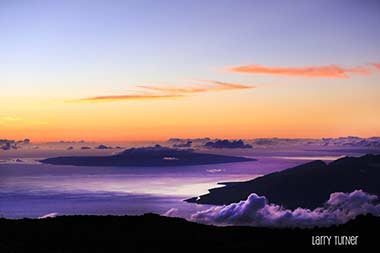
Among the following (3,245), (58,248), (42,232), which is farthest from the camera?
(42,232)

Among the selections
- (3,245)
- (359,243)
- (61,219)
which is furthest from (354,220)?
(3,245)

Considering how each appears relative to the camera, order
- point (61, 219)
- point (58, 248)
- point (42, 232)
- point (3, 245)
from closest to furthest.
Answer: point (3, 245) → point (58, 248) → point (42, 232) → point (61, 219)

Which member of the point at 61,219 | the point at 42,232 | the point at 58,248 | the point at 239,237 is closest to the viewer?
the point at 58,248

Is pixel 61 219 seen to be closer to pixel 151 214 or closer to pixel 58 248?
pixel 151 214

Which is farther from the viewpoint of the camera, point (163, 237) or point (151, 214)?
point (151, 214)

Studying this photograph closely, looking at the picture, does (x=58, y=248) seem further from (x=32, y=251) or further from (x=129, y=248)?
(x=129, y=248)

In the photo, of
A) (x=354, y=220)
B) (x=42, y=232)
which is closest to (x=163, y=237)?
(x=42, y=232)
